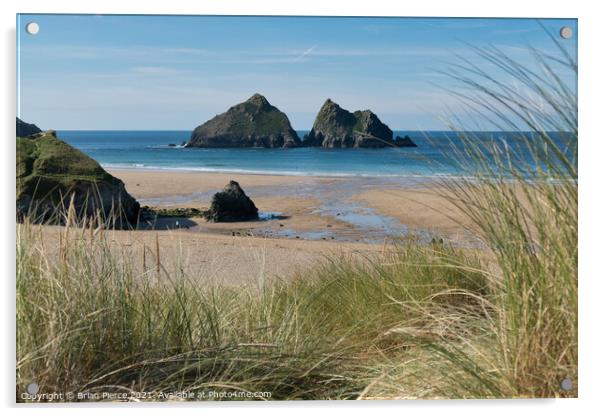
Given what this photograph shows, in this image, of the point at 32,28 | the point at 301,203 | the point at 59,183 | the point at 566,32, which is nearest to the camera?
the point at 32,28

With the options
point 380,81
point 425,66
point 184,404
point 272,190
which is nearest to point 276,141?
point 272,190

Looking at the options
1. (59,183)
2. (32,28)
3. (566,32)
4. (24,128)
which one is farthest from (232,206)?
(566,32)

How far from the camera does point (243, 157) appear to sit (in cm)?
430

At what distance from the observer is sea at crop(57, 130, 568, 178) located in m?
Result: 3.81

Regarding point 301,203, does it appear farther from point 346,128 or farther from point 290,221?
point 346,128

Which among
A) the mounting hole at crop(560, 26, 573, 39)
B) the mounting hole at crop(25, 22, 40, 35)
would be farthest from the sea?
the mounting hole at crop(560, 26, 573, 39)

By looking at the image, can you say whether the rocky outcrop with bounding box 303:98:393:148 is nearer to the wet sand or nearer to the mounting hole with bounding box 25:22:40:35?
the wet sand

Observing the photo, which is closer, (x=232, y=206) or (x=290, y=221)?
(x=232, y=206)

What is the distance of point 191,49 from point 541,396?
7.79 ft

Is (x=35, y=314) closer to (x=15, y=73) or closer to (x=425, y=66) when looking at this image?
(x=15, y=73)

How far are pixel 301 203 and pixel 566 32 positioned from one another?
186cm

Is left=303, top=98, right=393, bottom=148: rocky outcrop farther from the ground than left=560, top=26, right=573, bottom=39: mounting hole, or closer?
closer

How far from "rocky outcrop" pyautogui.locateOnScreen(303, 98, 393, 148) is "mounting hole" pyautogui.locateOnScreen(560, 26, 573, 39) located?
990 mm
